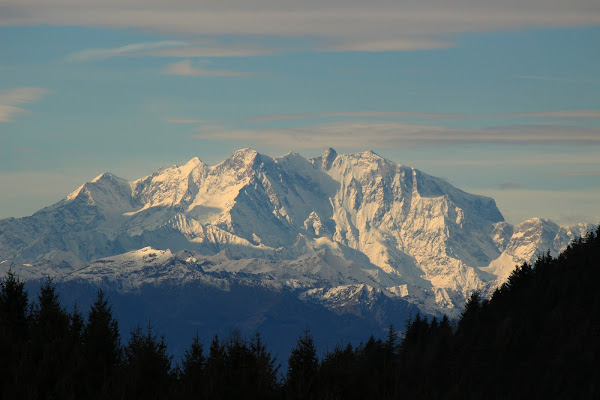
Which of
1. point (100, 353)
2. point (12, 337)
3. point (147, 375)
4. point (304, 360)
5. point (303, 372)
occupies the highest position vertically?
point (12, 337)

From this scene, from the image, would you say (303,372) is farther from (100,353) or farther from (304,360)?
(100,353)

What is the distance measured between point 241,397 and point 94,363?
12.3 m

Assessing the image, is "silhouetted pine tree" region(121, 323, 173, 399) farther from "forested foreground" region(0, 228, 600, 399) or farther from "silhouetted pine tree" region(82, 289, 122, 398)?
"silhouetted pine tree" region(82, 289, 122, 398)

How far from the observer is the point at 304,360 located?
60906 millimetres

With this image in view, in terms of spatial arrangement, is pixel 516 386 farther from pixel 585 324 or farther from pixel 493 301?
pixel 493 301

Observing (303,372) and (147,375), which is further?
(147,375)

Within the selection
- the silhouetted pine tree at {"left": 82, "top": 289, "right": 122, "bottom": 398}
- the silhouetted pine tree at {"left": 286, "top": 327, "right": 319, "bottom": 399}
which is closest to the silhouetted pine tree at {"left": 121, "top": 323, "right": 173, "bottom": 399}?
the silhouetted pine tree at {"left": 82, "top": 289, "right": 122, "bottom": 398}

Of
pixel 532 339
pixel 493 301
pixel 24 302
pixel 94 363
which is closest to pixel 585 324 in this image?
pixel 532 339

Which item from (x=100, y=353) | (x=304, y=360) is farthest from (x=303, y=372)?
(x=100, y=353)

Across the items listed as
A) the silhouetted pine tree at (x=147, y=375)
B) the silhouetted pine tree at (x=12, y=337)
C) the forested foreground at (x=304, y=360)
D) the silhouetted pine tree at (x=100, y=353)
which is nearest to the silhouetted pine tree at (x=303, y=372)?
the forested foreground at (x=304, y=360)

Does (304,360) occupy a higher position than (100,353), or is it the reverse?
(100,353)

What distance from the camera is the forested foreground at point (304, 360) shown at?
5531cm

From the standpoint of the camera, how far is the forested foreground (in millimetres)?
55312

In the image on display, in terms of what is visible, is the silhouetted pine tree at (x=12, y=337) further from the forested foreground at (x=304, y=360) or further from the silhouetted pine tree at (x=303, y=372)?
the silhouetted pine tree at (x=303, y=372)
